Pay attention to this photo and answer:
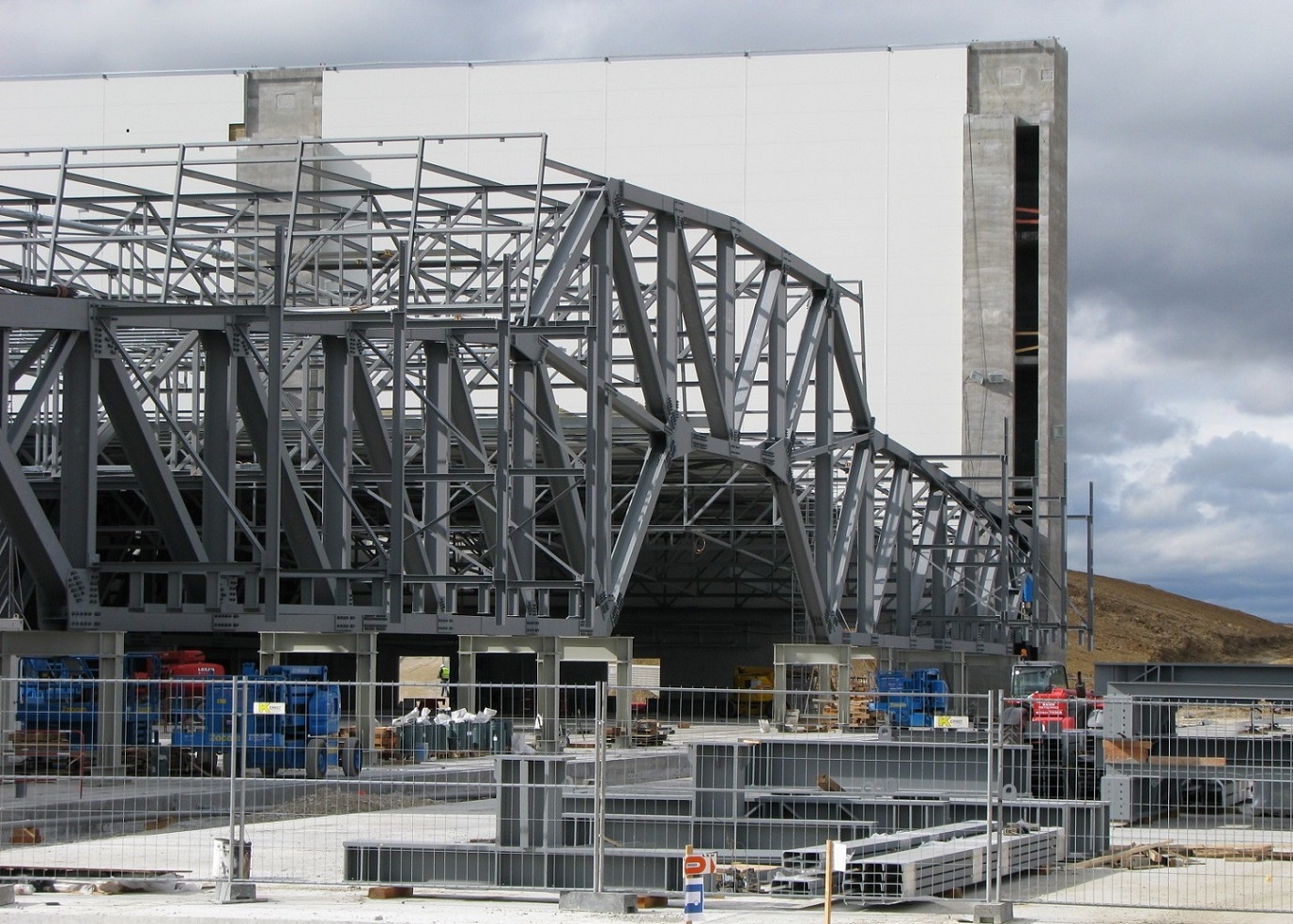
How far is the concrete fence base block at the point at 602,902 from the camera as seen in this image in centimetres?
1383

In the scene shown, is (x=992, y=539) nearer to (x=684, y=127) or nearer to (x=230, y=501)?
(x=684, y=127)

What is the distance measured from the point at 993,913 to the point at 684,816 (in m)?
4.03

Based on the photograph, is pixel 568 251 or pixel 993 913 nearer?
pixel 993 913

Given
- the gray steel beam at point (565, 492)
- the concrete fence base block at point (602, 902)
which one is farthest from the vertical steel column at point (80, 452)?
the concrete fence base block at point (602, 902)

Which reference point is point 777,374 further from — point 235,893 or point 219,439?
point 235,893

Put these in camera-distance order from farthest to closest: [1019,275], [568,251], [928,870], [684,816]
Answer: [1019,275] < [568,251] < [684,816] < [928,870]

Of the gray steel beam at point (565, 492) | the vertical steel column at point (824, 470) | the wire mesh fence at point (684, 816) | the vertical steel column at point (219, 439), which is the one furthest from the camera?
the vertical steel column at point (824, 470)

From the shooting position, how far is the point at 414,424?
45156mm

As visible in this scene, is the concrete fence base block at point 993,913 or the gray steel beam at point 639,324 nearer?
the concrete fence base block at point 993,913

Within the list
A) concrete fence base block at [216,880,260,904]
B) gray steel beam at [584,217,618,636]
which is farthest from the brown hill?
concrete fence base block at [216,880,260,904]

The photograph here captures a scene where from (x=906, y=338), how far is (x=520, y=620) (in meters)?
36.5

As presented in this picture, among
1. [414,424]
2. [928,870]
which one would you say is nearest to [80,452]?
[928,870]

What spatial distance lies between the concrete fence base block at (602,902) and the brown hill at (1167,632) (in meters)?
82.3

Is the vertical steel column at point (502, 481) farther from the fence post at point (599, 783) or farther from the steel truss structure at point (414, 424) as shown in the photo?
the fence post at point (599, 783)
